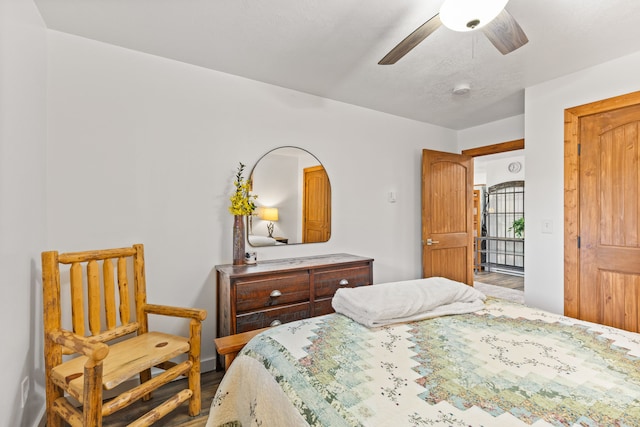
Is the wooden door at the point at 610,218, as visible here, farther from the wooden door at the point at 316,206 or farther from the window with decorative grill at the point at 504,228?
the window with decorative grill at the point at 504,228

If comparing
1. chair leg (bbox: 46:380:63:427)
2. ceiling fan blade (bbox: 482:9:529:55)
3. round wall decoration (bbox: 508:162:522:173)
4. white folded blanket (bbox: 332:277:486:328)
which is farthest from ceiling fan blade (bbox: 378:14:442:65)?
round wall decoration (bbox: 508:162:522:173)

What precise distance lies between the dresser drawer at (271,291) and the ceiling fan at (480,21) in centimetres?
177

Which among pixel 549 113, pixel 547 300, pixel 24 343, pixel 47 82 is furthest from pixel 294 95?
pixel 547 300

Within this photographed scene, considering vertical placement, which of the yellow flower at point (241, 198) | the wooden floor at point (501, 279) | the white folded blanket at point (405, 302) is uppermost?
the yellow flower at point (241, 198)

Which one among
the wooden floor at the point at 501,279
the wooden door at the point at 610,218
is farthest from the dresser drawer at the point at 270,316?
the wooden floor at the point at 501,279

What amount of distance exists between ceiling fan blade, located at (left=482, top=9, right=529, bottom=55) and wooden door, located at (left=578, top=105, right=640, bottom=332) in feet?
5.09

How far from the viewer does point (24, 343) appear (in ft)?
5.35

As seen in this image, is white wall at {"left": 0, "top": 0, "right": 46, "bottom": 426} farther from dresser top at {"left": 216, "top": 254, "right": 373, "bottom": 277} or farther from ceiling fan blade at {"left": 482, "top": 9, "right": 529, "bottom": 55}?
ceiling fan blade at {"left": 482, "top": 9, "right": 529, "bottom": 55}

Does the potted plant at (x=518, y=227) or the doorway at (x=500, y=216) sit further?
the doorway at (x=500, y=216)

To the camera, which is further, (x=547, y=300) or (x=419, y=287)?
(x=547, y=300)

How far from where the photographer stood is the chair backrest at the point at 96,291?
1659 millimetres

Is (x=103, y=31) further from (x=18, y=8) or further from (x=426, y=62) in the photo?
(x=426, y=62)

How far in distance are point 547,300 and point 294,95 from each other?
304 cm

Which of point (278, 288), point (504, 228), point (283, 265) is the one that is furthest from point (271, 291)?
point (504, 228)
